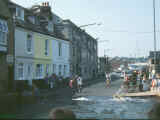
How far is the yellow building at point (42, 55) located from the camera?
27.4 metres

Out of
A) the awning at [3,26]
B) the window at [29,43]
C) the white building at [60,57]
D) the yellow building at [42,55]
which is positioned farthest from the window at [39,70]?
the awning at [3,26]

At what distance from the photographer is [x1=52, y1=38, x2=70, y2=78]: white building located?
3247 cm

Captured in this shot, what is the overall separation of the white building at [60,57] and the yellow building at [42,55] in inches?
54.3

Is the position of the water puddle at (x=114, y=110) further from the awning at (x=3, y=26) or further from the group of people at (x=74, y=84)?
the awning at (x=3, y=26)

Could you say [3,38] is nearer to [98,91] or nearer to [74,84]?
[74,84]

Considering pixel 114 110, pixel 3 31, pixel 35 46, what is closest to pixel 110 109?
pixel 114 110

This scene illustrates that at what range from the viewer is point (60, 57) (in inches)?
1357

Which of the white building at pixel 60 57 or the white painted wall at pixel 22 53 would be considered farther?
the white building at pixel 60 57

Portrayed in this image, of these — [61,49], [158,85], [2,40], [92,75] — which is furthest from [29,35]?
[92,75]

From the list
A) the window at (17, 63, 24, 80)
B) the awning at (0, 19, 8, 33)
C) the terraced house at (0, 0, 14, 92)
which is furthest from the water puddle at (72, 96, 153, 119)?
the window at (17, 63, 24, 80)

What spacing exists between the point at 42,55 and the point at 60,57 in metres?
5.67

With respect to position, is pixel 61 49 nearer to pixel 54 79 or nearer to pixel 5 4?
pixel 54 79

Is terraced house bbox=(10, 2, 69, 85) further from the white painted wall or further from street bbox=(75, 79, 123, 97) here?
street bbox=(75, 79, 123, 97)

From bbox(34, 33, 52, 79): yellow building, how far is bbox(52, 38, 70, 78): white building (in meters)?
1.38
